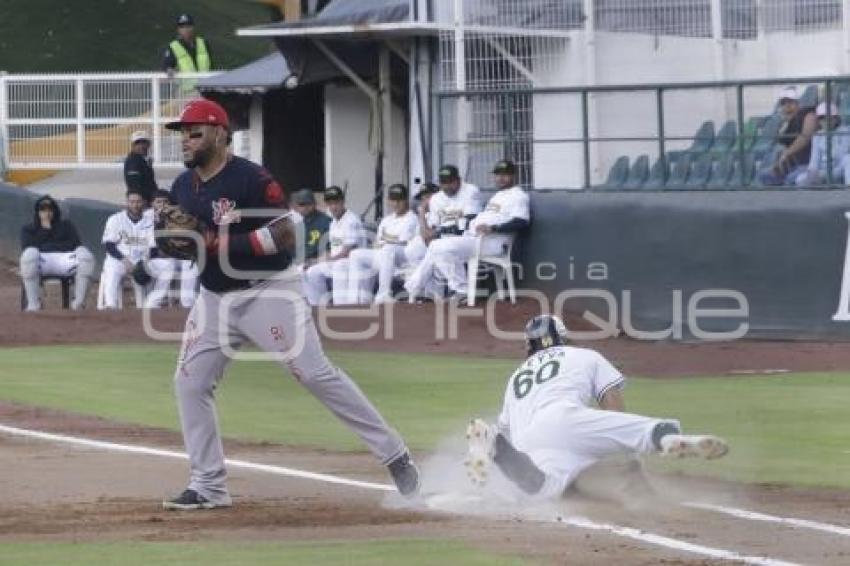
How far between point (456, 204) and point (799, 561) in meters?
14.8

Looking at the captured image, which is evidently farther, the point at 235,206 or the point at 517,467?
the point at 517,467

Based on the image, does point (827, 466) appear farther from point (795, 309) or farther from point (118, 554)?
point (795, 309)

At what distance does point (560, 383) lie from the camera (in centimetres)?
1037

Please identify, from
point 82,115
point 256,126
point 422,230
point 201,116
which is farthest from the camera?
point 82,115

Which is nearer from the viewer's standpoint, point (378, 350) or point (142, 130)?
point (378, 350)

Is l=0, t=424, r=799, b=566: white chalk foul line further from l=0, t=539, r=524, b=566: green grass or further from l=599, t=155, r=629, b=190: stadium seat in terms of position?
l=599, t=155, r=629, b=190: stadium seat

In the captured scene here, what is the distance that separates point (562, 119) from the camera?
907 inches

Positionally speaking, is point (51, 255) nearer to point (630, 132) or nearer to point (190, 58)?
point (630, 132)

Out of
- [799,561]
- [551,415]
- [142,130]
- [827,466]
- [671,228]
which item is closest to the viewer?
[799,561]

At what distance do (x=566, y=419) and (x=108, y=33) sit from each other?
3247cm

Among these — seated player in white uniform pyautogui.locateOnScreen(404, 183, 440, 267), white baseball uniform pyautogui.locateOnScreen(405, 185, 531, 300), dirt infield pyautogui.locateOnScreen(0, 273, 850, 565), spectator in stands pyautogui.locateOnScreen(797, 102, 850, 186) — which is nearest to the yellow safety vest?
seated player in white uniform pyautogui.locateOnScreen(404, 183, 440, 267)

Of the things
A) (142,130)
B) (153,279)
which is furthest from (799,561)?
(142,130)

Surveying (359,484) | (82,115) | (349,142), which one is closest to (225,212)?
(359,484)

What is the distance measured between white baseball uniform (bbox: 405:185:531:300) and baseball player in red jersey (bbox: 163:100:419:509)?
12386 millimetres
